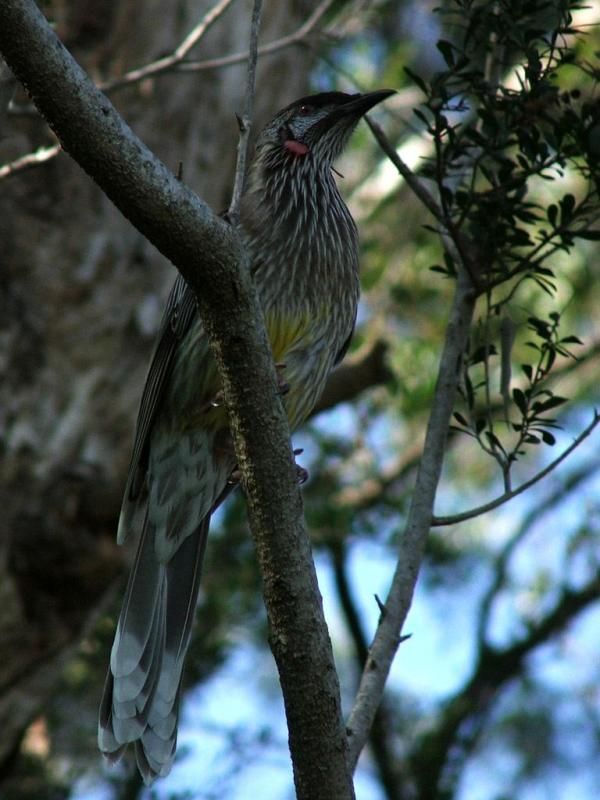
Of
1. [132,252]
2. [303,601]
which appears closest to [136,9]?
[132,252]

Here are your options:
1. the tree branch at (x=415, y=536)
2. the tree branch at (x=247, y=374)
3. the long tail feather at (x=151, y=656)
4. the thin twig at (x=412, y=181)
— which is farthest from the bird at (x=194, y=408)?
the tree branch at (x=247, y=374)

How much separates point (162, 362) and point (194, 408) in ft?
0.72

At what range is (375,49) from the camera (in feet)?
28.7

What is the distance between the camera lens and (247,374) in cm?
272

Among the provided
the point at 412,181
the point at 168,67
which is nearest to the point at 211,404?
the point at 412,181

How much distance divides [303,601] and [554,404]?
40.5 inches

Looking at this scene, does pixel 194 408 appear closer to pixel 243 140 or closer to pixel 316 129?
pixel 316 129

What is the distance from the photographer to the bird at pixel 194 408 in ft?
13.3

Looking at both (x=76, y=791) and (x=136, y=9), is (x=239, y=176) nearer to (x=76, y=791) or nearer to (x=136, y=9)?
(x=136, y=9)

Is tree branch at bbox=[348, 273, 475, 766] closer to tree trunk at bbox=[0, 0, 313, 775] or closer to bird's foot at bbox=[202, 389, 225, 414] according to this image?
bird's foot at bbox=[202, 389, 225, 414]

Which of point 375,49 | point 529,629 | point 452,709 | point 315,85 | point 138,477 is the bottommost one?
point 138,477

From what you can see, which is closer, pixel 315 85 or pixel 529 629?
pixel 529 629

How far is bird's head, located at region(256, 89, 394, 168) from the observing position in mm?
4695

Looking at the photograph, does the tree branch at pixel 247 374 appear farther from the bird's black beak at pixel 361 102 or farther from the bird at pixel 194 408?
the bird's black beak at pixel 361 102
